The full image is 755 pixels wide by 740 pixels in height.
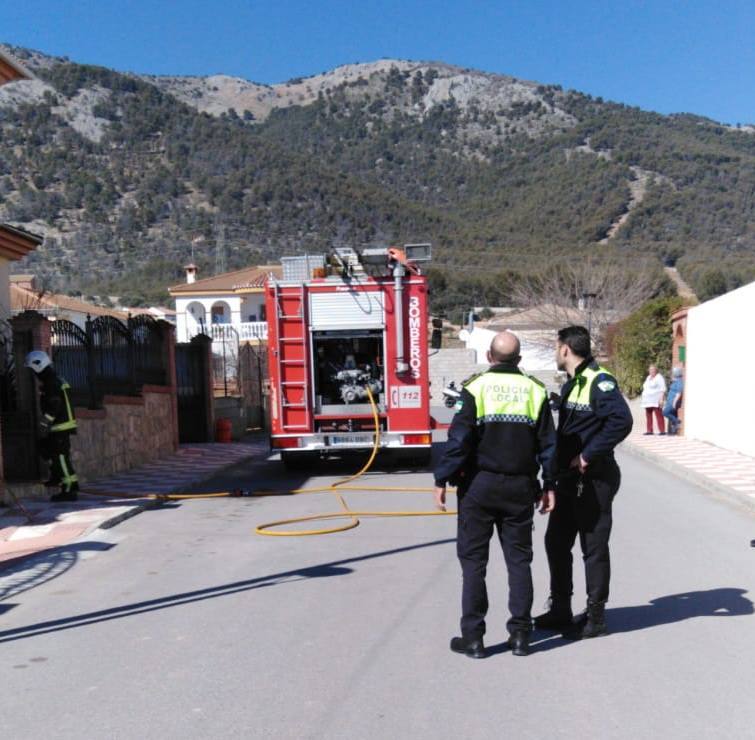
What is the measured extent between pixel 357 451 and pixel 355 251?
3.16m

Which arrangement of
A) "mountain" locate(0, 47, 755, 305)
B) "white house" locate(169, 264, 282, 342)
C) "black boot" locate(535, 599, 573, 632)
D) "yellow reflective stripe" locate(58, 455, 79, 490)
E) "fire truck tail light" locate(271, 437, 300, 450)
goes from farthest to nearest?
1. "mountain" locate(0, 47, 755, 305)
2. "white house" locate(169, 264, 282, 342)
3. "fire truck tail light" locate(271, 437, 300, 450)
4. "yellow reflective stripe" locate(58, 455, 79, 490)
5. "black boot" locate(535, 599, 573, 632)

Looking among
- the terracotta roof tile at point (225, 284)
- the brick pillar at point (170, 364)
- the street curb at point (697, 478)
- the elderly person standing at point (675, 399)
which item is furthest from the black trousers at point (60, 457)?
the terracotta roof tile at point (225, 284)

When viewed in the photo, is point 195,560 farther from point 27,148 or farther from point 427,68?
point 427,68

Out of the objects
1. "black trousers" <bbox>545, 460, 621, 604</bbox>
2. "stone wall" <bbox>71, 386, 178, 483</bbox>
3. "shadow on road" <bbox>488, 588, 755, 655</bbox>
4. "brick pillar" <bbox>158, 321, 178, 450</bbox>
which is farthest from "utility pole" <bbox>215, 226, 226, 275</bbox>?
"black trousers" <bbox>545, 460, 621, 604</bbox>

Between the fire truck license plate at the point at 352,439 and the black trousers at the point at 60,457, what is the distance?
406cm

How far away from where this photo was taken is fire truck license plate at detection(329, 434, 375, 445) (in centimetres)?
1401

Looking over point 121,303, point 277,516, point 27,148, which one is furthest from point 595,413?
point 27,148

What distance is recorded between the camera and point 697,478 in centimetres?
1351

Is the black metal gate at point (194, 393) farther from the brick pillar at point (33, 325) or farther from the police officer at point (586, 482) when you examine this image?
the police officer at point (586, 482)

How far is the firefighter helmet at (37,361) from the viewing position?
37.7ft

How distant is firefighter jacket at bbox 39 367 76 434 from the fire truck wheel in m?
3.78

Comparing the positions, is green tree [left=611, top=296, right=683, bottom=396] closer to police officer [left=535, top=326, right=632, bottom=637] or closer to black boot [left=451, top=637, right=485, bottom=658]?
police officer [left=535, top=326, right=632, bottom=637]

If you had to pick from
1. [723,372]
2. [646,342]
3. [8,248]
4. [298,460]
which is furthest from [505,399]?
[646,342]

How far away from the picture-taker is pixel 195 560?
8.14 m
